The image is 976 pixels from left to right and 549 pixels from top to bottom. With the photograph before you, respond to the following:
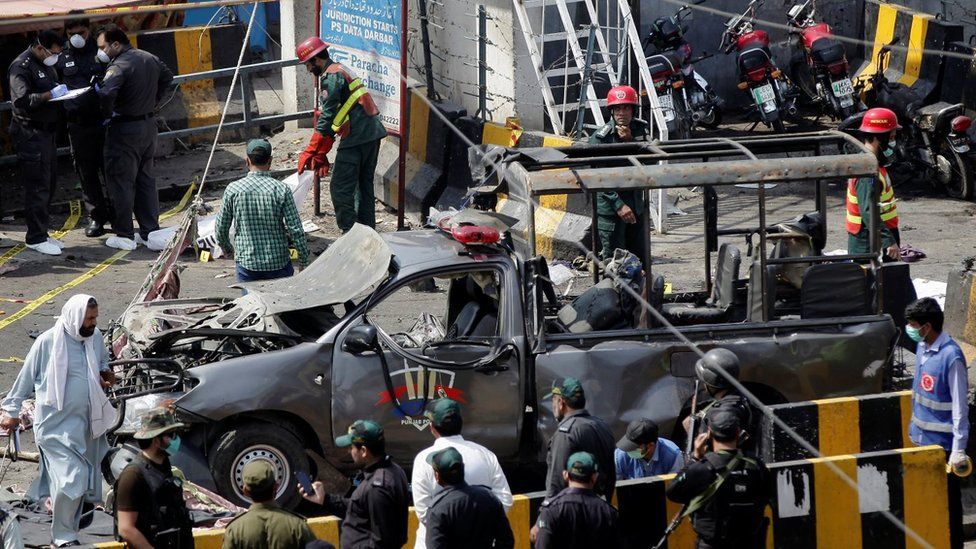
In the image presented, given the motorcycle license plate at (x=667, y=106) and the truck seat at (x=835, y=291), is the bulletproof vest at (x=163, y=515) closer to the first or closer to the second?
the truck seat at (x=835, y=291)

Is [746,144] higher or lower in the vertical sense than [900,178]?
higher

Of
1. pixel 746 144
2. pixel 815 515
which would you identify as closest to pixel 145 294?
pixel 746 144

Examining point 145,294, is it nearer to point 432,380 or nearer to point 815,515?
point 432,380

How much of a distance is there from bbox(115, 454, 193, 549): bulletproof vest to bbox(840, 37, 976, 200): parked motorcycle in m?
9.66

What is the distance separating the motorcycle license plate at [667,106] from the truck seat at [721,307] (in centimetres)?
639

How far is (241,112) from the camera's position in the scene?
672 inches

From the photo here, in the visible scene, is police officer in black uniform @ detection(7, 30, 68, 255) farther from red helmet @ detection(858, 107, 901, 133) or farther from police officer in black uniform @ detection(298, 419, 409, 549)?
police officer in black uniform @ detection(298, 419, 409, 549)

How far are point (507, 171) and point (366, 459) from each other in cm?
290

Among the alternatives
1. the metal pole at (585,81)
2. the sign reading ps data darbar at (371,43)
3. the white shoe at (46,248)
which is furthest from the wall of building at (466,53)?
the white shoe at (46,248)

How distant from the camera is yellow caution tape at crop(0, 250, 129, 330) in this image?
37.9 feet

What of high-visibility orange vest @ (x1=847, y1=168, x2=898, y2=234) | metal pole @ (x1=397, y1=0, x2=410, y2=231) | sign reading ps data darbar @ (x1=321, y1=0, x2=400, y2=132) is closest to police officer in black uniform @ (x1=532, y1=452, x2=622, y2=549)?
high-visibility orange vest @ (x1=847, y1=168, x2=898, y2=234)

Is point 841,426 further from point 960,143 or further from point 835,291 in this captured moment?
point 960,143

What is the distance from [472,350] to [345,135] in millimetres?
5384

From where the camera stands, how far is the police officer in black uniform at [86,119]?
44.2 feet
